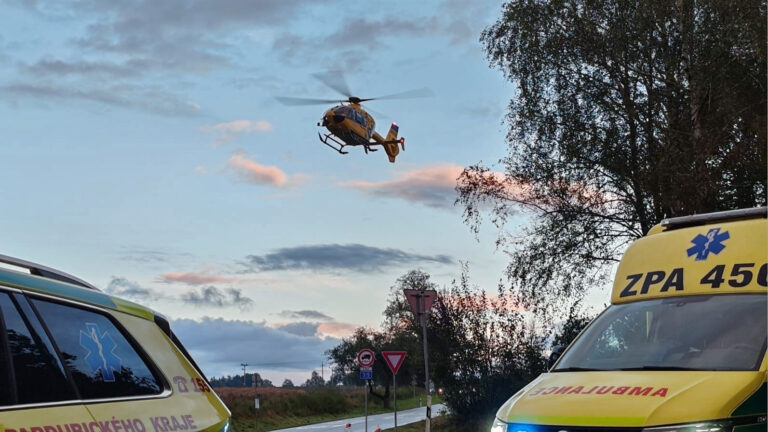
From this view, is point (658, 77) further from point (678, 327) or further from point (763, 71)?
point (678, 327)

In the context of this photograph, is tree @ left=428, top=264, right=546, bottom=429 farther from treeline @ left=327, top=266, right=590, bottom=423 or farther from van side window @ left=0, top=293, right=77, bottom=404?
van side window @ left=0, top=293, right=77, bottom=404

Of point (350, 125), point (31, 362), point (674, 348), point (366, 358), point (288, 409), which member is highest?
point (350, 125)

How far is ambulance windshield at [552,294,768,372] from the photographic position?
23.2 ft

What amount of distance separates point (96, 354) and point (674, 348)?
4338mm

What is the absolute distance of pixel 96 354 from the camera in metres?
4.64

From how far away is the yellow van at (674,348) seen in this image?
6.39 meters

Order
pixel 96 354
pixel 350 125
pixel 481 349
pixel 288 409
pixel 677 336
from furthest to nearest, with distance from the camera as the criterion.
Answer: pixel 288 409
pixel 350 125
pixel 481 349
pixel 677 336
pixel 96 354

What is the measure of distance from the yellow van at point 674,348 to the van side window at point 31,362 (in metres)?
3.47

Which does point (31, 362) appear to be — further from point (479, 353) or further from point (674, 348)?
point (479, 353)

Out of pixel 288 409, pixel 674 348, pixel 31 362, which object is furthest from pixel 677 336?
pixel 288 409

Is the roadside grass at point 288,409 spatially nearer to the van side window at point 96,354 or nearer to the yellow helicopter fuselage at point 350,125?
the yellow helicopter fuselage at point 350,125

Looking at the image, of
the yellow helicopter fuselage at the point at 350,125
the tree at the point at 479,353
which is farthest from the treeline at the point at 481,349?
the yellow helicopter fuselage at the point at 350,125

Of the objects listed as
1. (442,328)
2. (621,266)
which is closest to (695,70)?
(442,328)

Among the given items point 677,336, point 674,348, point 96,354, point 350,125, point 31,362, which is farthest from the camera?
point 350,125
